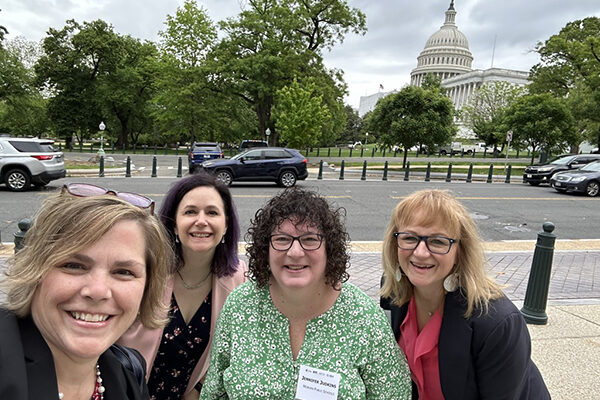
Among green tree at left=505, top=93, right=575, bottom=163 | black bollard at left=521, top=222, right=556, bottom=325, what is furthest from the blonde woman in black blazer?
green tree at left=505, top=93, right=575, bottom=163

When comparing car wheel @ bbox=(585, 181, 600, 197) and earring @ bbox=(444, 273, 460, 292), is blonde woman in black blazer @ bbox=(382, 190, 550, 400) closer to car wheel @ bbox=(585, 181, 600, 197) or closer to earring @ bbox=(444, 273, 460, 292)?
earring @ bbox=(444, 273, 460, 292)

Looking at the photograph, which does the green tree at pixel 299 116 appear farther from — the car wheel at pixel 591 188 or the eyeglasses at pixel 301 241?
the eyeglasses at pixel 301 241

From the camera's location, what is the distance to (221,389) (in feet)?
6.64

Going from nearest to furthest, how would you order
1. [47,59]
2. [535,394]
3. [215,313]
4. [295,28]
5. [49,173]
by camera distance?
1. [535,394]
2. [215,313]
3. [49,173]
4. [295,28]
5. [47,59]

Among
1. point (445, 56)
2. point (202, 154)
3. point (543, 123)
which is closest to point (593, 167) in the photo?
point (543, 123)

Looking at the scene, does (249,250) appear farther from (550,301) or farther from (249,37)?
(249,37)

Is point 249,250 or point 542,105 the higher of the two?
point 542,105

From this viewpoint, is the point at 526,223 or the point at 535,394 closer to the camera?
the point at 535,394

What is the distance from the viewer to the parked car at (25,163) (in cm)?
1212

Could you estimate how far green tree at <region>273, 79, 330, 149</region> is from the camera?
2731 centimetres

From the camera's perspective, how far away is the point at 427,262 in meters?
2.04

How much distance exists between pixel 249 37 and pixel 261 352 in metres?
34.0

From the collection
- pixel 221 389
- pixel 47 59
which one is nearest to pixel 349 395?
pixel 221 389

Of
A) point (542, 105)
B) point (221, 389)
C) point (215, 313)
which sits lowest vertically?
point (221, 389)
